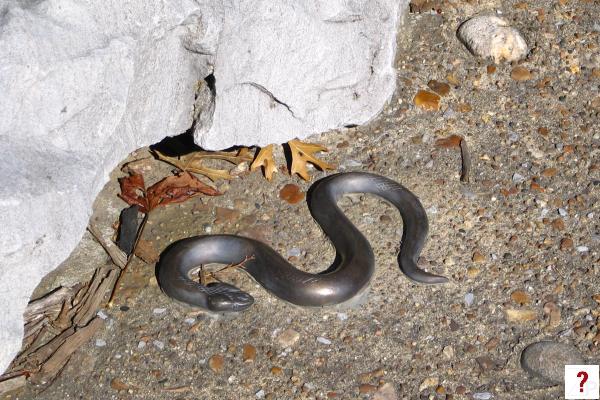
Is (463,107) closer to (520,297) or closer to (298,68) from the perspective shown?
(298,68)

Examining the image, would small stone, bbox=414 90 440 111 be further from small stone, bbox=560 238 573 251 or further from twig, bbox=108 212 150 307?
twig, bbox=108 212 150 307

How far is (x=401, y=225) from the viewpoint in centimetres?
407

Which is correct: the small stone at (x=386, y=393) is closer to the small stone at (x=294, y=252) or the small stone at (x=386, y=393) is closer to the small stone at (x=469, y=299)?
the small stone at (x=469, y=299)

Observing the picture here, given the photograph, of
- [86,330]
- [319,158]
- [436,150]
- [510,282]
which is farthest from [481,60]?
[86,330]

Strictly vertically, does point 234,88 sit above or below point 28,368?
above

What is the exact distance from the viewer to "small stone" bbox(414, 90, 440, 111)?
455 cm

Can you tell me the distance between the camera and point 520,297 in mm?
3752

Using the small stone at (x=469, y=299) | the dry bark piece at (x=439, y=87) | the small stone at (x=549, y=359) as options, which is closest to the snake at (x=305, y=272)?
the small stone at (x=469, y=299)

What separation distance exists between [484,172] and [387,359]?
1128 mm

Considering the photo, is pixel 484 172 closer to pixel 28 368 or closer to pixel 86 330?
pixel 86 330

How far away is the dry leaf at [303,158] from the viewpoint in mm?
4266

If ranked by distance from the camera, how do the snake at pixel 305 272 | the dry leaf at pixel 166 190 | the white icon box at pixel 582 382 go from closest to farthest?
the white icon box at pixel 582 382 < the snake at pixel 305 272 < the dry leaf at pixel 166 190

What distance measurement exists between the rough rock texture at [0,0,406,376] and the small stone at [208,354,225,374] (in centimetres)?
72

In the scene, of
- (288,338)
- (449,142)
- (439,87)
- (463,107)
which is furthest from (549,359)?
(439,87)
